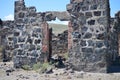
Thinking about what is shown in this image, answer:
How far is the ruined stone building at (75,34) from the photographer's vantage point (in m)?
9.29

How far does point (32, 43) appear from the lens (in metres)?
A: 10.7

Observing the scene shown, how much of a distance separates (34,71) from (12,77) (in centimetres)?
145

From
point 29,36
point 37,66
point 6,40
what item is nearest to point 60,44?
point 6,40

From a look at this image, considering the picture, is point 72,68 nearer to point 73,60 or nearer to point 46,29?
point 73,60

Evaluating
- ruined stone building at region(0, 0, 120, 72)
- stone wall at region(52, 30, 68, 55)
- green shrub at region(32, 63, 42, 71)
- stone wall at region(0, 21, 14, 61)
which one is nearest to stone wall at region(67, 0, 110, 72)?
ruined stone building at region(0, 0, 120, 72)

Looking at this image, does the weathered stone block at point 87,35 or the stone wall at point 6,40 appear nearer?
the weathered stone block at point 87,35

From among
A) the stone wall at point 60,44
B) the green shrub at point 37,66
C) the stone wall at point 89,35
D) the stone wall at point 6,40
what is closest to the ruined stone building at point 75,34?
the stone wall at point 89,35

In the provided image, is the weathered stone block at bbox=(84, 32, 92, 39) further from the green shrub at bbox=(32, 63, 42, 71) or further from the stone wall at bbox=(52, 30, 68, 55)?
the stone wall at bbox=(52, 30, 68, 55)

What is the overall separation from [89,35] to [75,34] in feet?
1.94

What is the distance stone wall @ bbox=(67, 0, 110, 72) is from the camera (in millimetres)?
9250

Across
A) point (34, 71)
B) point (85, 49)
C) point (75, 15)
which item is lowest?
point (34, 71)

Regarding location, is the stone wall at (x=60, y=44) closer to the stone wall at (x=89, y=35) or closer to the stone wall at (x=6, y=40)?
the stone wall at (x=6, y=40)

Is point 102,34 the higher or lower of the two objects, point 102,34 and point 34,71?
the higher

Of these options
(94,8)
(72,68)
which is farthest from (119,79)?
(94,8)
